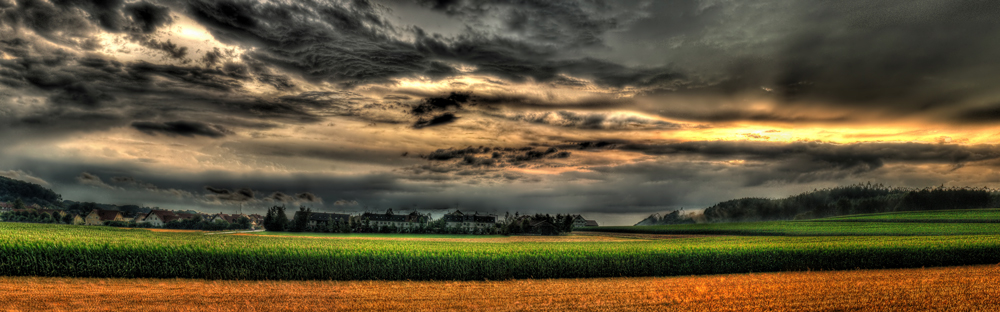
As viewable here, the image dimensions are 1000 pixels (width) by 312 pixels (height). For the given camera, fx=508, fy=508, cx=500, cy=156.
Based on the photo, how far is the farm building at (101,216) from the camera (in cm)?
7088

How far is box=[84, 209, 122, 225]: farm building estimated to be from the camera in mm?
70875

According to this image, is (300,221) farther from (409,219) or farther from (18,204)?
(18,204)

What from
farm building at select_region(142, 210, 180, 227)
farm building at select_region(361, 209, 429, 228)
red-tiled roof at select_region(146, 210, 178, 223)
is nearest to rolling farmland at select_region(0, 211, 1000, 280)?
farm building at select_region(142, 210, 180, 227)

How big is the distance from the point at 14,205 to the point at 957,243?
351 ft

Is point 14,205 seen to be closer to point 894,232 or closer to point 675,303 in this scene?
point 675,303

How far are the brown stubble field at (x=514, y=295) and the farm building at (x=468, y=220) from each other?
69.2 meters

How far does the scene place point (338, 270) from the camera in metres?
21.8

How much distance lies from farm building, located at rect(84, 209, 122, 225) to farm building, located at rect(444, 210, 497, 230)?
1933 inches

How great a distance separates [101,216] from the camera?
7306 centimetres

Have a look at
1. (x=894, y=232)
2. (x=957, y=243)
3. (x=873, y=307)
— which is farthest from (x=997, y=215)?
(x=873, y=307)

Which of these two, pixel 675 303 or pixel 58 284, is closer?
pixel 675 303

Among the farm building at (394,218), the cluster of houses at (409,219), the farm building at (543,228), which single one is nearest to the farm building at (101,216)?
the cluster of houses at (409,219)

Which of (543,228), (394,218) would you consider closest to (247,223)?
(394,218)

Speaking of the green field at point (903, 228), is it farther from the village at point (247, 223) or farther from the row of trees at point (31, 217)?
the row of trees at point (31, 217)
